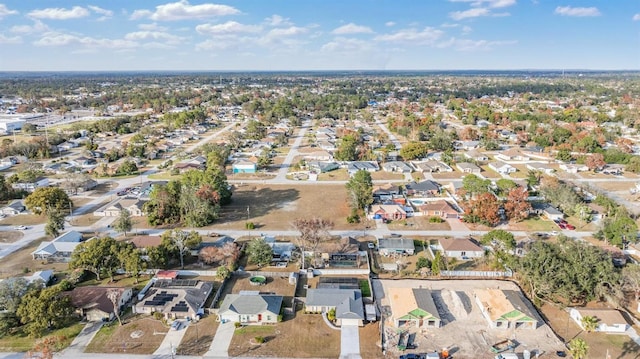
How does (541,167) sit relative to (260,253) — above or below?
above

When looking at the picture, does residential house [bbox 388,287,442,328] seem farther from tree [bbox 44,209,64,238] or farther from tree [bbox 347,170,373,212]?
tree [bbox 44,209,64,238]

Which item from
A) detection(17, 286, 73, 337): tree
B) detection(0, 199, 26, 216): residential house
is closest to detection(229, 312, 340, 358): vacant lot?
detection(17, 286, 73, 337): tree

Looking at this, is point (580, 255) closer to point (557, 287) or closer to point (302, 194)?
point (557, 287)

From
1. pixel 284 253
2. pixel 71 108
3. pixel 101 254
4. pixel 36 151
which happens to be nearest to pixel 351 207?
pixel 284 253

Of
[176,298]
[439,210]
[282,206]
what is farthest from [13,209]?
[439,210]

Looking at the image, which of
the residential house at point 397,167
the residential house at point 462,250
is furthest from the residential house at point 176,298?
the residential house at point 397,167

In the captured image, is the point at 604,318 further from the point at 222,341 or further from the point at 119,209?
the point at 119,209

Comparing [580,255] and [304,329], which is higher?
[580,255]
